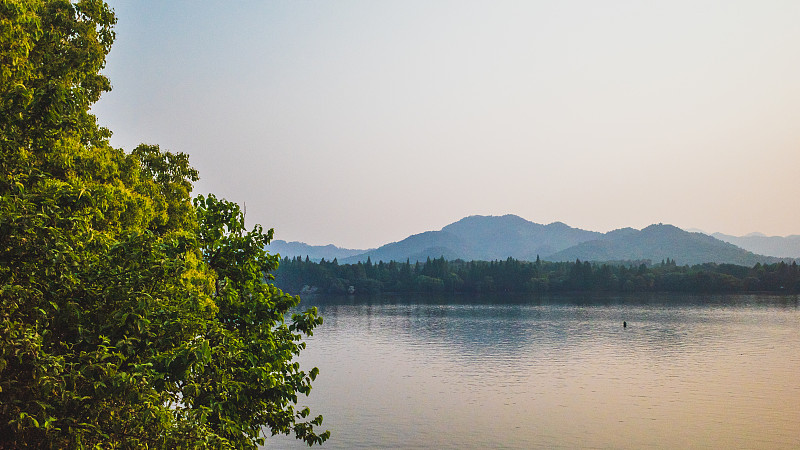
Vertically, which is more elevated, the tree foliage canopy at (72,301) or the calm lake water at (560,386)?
the tree foliage canopy at (72,301)

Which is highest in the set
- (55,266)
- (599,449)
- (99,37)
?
(99,37)

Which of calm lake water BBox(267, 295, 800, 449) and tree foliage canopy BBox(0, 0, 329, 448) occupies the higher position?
tree foliage canopy BBox(0, 0, 329, 448)

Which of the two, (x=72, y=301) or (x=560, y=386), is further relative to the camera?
(x=560, y=386)

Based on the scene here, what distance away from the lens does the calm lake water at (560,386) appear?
53.9 m

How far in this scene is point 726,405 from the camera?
64.3m

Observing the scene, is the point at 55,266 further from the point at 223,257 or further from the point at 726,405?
the point at 726,405

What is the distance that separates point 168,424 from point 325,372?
73814 mm

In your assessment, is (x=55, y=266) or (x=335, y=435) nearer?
(x=55, y=266)

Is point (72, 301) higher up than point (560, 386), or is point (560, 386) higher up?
point (72, 301)

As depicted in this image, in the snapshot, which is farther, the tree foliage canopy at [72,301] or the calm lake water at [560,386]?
the calm lake water at [560,386]

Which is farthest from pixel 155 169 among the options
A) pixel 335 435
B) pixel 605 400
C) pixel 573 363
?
pixel 573 363

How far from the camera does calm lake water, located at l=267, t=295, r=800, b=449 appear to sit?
53938 millimetres

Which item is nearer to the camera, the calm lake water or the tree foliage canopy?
the tree foliage canopy

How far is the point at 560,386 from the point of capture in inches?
2948
